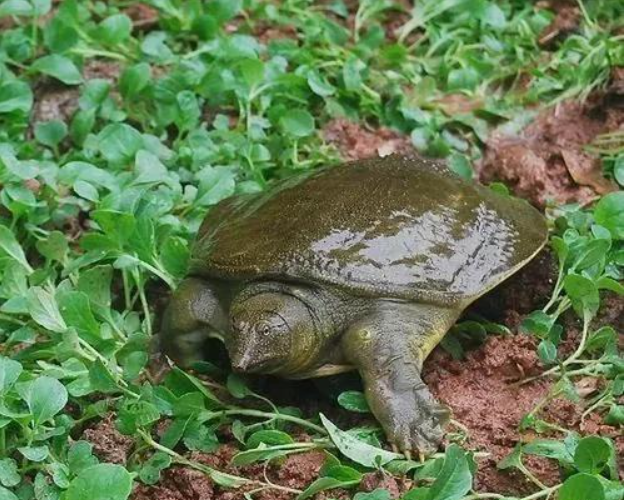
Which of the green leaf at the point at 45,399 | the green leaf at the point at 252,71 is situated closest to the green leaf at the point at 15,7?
the green leaf at the point at 252,71

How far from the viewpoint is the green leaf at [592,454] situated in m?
2.18

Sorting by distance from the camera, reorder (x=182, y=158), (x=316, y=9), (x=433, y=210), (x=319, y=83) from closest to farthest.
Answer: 1. (x=433, y=210)
2. (x=182, y=158)
3. (x=319, y=83)
4. (x=316, y=9)

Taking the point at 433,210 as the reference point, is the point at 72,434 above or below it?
below

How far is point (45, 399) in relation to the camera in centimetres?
231

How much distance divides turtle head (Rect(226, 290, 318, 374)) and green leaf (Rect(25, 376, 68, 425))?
36 centimetres

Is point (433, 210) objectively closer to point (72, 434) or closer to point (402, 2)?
point (72, 434)

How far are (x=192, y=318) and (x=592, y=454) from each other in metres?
0.95

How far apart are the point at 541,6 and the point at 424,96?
83 cm

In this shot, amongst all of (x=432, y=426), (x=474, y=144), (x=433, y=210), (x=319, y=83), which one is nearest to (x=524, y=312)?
(x=433, y=210)

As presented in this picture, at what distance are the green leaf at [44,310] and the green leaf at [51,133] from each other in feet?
2.75

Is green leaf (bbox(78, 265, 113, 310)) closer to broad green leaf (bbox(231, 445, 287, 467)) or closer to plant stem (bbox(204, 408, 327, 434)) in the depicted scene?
plant stem (bbox(204, 408, 327, 434))

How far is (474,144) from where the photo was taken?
3.55 meters

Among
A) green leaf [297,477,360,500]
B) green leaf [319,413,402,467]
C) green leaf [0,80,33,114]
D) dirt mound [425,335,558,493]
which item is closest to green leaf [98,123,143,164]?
green leaf [0,80,33,114]

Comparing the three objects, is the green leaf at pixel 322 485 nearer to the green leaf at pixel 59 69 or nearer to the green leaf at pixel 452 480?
the green leaf at pixel 452 480
